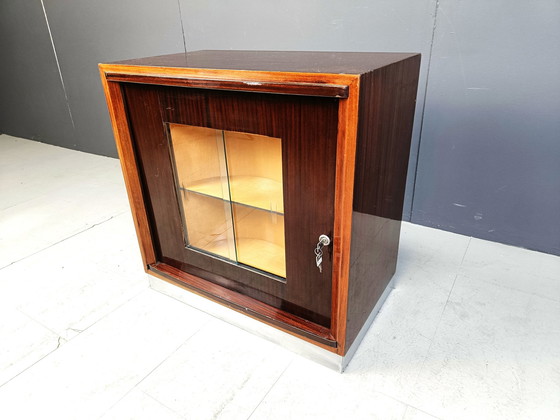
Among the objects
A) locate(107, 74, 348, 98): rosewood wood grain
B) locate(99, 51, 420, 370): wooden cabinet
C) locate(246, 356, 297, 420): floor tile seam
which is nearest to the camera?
locate(107, 74, 348, 98): rosewood wood grain

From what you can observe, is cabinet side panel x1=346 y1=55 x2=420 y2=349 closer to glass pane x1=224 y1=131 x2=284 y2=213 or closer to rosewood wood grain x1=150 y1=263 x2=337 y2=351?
rosewood wood grain x1=150 y1=263 x2=337 y2=351

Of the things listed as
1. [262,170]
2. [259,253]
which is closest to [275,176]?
[262,170]

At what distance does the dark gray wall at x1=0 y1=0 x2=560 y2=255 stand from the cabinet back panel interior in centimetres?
123

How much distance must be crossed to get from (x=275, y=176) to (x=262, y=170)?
6 centimetres

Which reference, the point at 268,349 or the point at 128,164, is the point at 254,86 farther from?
the point at 268,349

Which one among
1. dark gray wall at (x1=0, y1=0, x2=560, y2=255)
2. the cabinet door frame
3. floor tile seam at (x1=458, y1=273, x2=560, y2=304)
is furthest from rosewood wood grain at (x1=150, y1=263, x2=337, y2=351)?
dark gray wall at (x1=0, y1=0, x2=560, y2=255)

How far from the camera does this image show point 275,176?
126cm

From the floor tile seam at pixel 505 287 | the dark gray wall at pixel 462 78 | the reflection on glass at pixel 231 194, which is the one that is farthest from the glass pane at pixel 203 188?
the dark gray wall at pixel 462 78

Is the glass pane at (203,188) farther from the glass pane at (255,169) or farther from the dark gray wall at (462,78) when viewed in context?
the dark gray wall at (462,78)

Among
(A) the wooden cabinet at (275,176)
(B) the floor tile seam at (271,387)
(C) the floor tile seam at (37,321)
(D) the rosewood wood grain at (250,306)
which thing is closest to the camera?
(A) the wooden cabinet at (275,176)

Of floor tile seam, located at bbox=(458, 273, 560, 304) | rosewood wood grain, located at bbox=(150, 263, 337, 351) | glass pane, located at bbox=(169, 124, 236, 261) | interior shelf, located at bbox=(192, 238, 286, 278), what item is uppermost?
glass pane, located at bbox=(169, 124, 236, 261)

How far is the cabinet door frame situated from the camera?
3.17ft

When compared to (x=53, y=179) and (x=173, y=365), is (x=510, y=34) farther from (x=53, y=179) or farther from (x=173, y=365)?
(x=53, y=179)

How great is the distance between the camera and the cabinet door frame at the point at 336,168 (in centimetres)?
97
